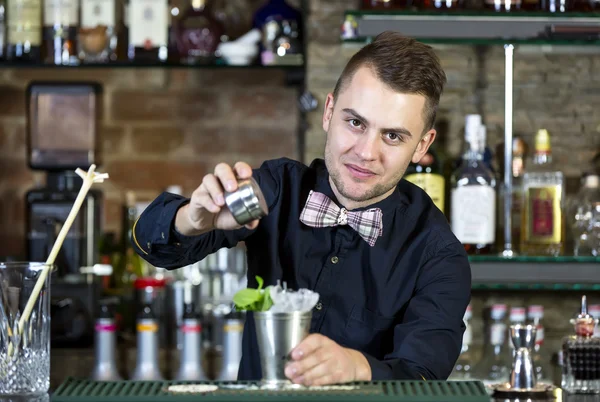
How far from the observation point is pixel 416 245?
1.81 metres

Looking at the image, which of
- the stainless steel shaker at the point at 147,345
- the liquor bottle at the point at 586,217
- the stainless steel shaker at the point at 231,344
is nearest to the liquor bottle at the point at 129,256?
the stainless steel shaker at the point at 147,345

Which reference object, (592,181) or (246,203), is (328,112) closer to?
(246,203)

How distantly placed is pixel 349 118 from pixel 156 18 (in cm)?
128

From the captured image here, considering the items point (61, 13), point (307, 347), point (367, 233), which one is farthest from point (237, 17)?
point (307, 347)

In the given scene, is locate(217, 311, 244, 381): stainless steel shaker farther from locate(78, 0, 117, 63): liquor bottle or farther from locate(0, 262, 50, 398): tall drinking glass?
locate(0, 262, 50, 398): tall drinking glass

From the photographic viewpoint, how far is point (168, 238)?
1634 millimetres

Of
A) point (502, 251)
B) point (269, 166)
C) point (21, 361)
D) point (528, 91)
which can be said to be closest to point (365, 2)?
point (528, 91)

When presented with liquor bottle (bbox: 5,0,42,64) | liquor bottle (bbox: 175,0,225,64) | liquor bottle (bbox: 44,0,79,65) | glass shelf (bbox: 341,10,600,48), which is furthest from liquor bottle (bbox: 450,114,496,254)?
liquor bottle (bbox: 5,0,42,64)

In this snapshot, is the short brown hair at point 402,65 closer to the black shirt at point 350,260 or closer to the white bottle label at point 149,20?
the black shirt at point 350,260

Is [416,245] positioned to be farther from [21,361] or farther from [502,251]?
[502,251]

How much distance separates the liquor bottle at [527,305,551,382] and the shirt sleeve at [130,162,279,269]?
112cm

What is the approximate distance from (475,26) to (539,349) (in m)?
0.88

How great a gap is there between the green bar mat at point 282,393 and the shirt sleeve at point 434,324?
154 millimetres

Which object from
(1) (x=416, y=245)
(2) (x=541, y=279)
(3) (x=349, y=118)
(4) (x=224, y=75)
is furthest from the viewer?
(4) (x=224, y=75)
